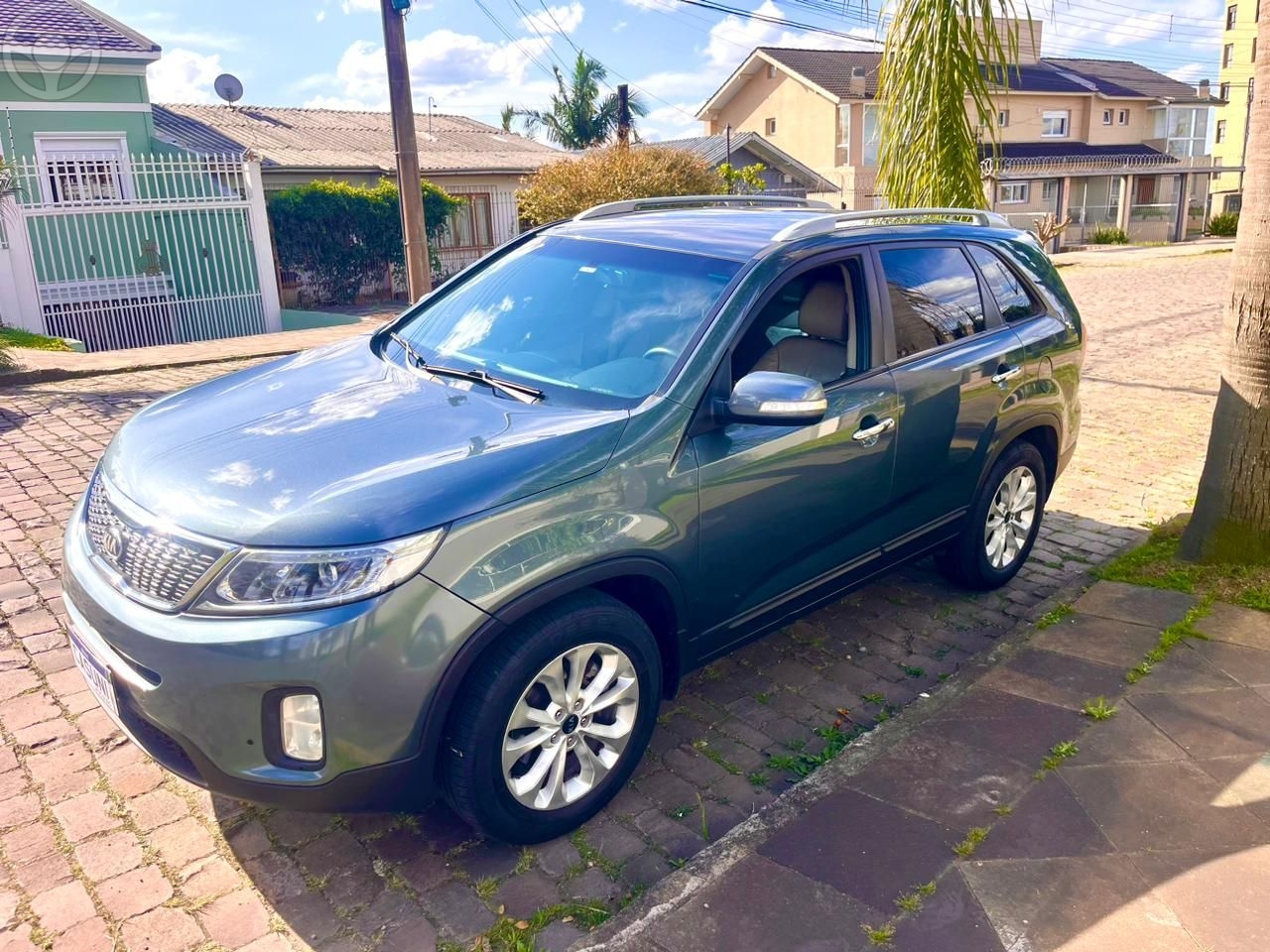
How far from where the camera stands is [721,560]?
11.0 feet

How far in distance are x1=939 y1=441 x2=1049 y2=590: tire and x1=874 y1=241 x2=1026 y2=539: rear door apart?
0.17 meters

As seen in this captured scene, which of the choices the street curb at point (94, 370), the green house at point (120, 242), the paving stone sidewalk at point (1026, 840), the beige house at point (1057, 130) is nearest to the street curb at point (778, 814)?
the paving stone sidewalk at point (1026, 840)

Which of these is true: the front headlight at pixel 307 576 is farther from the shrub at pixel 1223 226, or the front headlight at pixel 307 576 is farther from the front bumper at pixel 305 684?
the shrub at pixel 1223 226

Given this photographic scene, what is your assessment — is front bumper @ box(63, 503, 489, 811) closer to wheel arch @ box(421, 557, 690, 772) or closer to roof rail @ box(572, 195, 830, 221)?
wheel arch @ box(421, 557, 690, 772)

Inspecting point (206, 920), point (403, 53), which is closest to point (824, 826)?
point (206, 920)

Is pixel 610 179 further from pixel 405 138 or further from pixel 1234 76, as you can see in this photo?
pixel 1234 76

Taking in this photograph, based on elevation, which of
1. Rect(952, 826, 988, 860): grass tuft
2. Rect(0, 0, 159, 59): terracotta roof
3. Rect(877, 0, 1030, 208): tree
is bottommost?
Rect(952, 826, 988, 860): grass tuft

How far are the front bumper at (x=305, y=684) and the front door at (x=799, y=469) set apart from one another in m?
1.03

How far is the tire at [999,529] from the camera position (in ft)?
15.4

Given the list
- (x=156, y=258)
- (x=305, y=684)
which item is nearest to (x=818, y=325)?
(x=305, y=684)

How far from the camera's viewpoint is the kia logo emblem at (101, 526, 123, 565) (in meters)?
2.85

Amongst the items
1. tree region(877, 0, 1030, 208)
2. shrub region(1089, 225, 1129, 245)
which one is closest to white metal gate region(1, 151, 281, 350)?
tree region(877, 0, 1030, 208)

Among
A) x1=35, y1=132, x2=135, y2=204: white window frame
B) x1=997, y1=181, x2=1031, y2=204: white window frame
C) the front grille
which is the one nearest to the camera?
the front grille

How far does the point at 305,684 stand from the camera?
248cm
